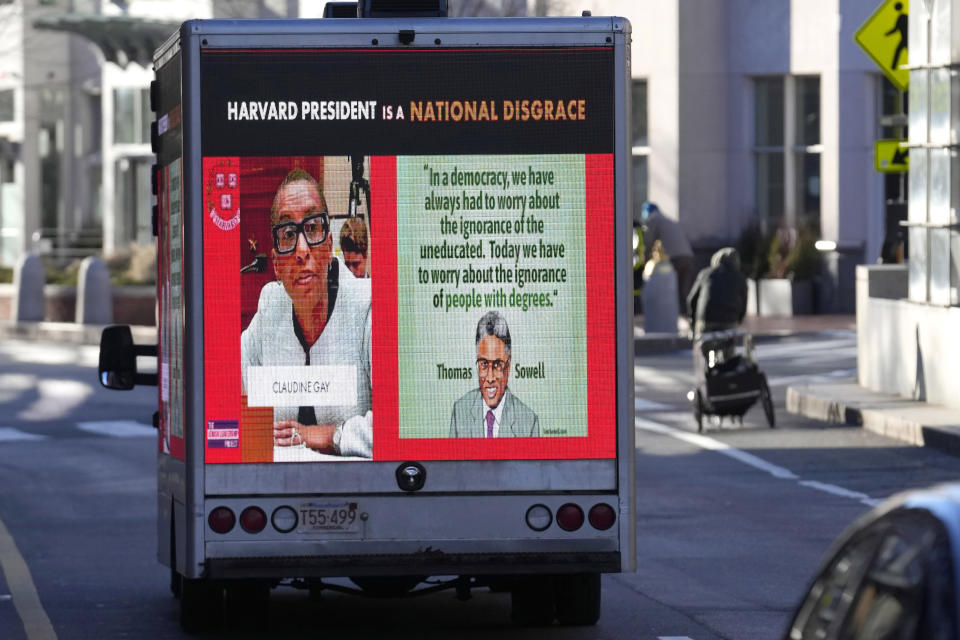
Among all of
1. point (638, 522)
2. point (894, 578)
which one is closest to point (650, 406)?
point (638, 522)

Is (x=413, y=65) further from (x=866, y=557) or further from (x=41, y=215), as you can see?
(x=41, y=215)

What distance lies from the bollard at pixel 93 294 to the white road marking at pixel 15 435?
13.4 meters

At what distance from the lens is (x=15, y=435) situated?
738 inches

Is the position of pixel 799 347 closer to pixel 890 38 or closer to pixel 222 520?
pixel 890 38

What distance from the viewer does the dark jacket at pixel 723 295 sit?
18.1 meters

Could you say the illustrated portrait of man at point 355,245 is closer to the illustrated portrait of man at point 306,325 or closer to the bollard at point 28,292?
the illustrated portrait of man at point 306,325

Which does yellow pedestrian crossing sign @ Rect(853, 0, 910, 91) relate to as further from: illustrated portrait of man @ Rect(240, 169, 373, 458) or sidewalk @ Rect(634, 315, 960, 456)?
illustrated portrait of man @ Rect(240, 169, 373, 458)

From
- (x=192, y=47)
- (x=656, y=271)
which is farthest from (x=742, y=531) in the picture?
(x=656, y=271)

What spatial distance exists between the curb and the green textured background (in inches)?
346

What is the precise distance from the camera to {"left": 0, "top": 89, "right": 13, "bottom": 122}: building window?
52656 mm

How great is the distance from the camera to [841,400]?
63.6 ft

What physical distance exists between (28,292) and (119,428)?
630 inches

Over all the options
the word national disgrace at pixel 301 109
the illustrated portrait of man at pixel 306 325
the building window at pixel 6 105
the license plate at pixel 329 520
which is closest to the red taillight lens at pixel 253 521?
the license plate at pixel 329 520

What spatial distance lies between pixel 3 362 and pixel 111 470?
12.2 meters
